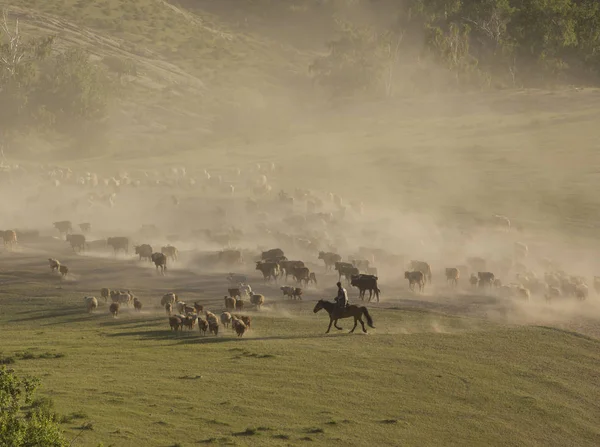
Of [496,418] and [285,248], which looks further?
[285,248]

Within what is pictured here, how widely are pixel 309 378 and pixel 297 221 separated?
44.3 meters

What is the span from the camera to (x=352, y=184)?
104m

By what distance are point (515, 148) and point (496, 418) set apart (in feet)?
276

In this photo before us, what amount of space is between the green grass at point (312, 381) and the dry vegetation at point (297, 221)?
132 mm

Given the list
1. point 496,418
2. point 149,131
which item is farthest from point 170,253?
point 149,131

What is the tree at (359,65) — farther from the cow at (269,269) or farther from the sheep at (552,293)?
the sheep at (552,293)

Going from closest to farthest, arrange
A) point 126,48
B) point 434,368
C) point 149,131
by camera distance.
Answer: point 434,368
point 149,131
point 126,48

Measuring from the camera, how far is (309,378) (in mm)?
35594

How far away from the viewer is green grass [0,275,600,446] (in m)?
30.2

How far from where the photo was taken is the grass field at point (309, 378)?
99.4ft

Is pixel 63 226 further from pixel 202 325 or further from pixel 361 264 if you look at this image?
pixel 202 325

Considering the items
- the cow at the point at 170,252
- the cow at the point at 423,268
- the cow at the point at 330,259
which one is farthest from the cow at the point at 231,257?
the cow at the point at 423,268

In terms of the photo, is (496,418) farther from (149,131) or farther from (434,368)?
(149,131)

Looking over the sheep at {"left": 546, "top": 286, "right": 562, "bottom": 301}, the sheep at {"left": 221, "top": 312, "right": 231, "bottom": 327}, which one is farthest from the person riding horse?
the sheep at {"left": 546, "top": 286, "right": 562, "bottom": 301}
